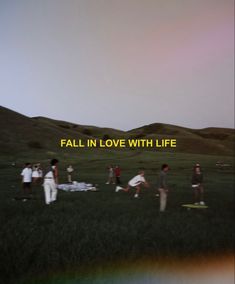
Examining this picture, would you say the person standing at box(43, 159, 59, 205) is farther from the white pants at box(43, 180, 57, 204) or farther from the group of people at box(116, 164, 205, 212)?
the group of people at box(116, 164, 205, 212)

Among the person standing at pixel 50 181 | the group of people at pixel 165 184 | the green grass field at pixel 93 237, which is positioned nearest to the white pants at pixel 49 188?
the person standing at pixel 50 181

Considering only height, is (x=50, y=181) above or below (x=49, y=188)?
above

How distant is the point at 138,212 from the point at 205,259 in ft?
28.4

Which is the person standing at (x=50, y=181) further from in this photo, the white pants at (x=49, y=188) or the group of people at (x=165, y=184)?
the group of people at (x=165, y=184)

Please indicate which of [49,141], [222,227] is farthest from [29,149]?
[222,227]

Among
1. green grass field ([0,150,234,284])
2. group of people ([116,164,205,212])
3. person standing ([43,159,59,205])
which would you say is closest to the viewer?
green grass field ([0,150,234,284])

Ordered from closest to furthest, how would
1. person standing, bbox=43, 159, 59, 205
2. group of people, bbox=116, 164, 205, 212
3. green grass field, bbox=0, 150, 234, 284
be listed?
green grass field, bbox=0, 150, 234, 284 → group of people, bbox=116, 164, 205, 212 → person standing, bbox=43, 159, 59, 205

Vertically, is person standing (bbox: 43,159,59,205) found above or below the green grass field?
above

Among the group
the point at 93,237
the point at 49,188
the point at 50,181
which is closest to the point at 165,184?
the point at 50,181

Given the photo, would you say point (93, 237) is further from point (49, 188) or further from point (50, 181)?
point (49, 188)

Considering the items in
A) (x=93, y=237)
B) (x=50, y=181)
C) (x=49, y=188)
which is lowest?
(x=93, y=237)

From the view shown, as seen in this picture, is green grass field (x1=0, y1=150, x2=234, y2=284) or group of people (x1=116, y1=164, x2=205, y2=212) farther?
group of people (x1=116, y1=164, x2=205, y2=212)

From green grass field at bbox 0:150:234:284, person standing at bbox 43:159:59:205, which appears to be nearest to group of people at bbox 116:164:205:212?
green grass field at bbox 0:150:234:284

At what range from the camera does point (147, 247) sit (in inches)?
534
